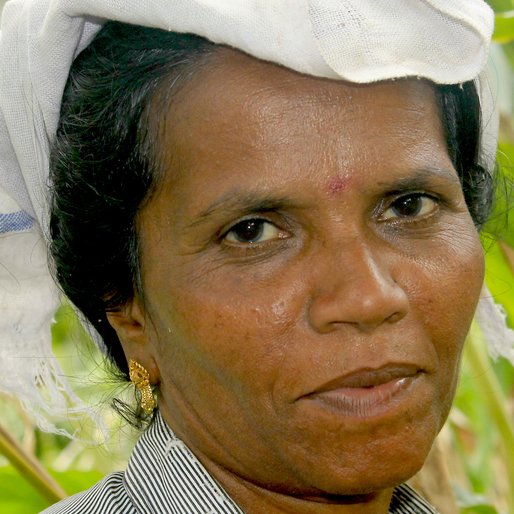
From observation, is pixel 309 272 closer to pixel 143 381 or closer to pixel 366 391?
pixel 366 391

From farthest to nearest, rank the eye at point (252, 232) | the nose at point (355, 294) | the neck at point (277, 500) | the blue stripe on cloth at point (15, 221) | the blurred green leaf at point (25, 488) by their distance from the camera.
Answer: the blurred green leaf at point (25, 488)
the blue stripe on cloth at point (15, 221)
the neck at point (277, 500)
the eye at point (252, 232)
the nose at point (355, 294)

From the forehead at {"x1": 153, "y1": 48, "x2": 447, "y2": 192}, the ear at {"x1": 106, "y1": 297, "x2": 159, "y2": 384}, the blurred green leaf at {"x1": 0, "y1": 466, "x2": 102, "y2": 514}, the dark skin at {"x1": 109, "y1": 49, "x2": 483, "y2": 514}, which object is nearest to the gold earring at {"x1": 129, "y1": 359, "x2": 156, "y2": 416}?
the ear at {"x1": 106, "y1": 297, "x2": 159, "y2": 384}

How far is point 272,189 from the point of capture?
1272mm

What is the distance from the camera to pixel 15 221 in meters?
1.63

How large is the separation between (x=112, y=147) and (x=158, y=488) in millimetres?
473

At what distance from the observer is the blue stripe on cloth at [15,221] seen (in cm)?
162

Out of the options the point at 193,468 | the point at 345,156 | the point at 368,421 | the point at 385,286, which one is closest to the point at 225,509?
the point at 193,468

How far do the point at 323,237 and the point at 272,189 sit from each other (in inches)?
3.5

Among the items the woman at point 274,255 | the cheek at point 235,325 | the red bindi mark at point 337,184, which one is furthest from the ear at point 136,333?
the red bindi mark at point 337,184

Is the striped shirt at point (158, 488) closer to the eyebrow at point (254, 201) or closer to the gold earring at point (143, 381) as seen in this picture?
the gold earring at point (143, 381)

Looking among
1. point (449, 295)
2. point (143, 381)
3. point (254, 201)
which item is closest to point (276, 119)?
point (254, 201)

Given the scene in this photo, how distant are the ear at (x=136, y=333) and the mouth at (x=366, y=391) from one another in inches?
11.5

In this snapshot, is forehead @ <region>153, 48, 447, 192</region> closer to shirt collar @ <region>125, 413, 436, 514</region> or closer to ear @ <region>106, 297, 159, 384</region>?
ear @ <region>106, 297, 159, 384</region>

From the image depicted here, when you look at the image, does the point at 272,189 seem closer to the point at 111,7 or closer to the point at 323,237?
the point at 323,237
